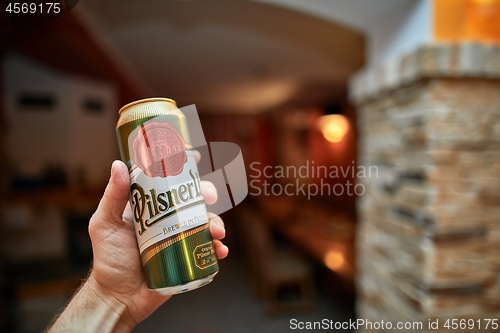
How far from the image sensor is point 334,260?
1.78 meters

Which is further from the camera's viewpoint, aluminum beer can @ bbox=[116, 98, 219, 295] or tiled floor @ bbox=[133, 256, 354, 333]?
tiled floor @ bbox=[133, 256, 354, 333]

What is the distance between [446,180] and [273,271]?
1.59 m

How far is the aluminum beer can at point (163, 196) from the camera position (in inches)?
17.5

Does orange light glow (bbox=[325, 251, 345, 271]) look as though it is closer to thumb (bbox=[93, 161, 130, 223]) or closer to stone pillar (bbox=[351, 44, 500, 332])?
stone pillar (bbox=[351, 44, 500, 332])

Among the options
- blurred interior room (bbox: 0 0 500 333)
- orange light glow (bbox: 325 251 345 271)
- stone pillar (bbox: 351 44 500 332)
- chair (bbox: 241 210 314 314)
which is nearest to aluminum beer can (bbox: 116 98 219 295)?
blurred interior room (bbox: 0 0 500 333)

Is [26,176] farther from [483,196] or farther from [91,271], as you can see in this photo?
[483,196]

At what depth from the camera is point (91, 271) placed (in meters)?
0.55

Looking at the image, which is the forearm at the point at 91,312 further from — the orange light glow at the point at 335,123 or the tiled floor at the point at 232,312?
the orange light glow at the point at 335,123

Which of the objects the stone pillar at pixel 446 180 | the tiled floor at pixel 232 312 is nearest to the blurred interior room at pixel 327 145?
the stone pillar at pixel 446 180

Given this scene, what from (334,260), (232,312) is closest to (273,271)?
(232,312)

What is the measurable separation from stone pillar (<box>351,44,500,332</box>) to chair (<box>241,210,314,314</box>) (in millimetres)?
1242

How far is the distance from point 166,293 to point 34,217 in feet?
2.75

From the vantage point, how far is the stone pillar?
71cm

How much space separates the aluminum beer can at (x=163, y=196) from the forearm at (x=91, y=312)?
13cm
